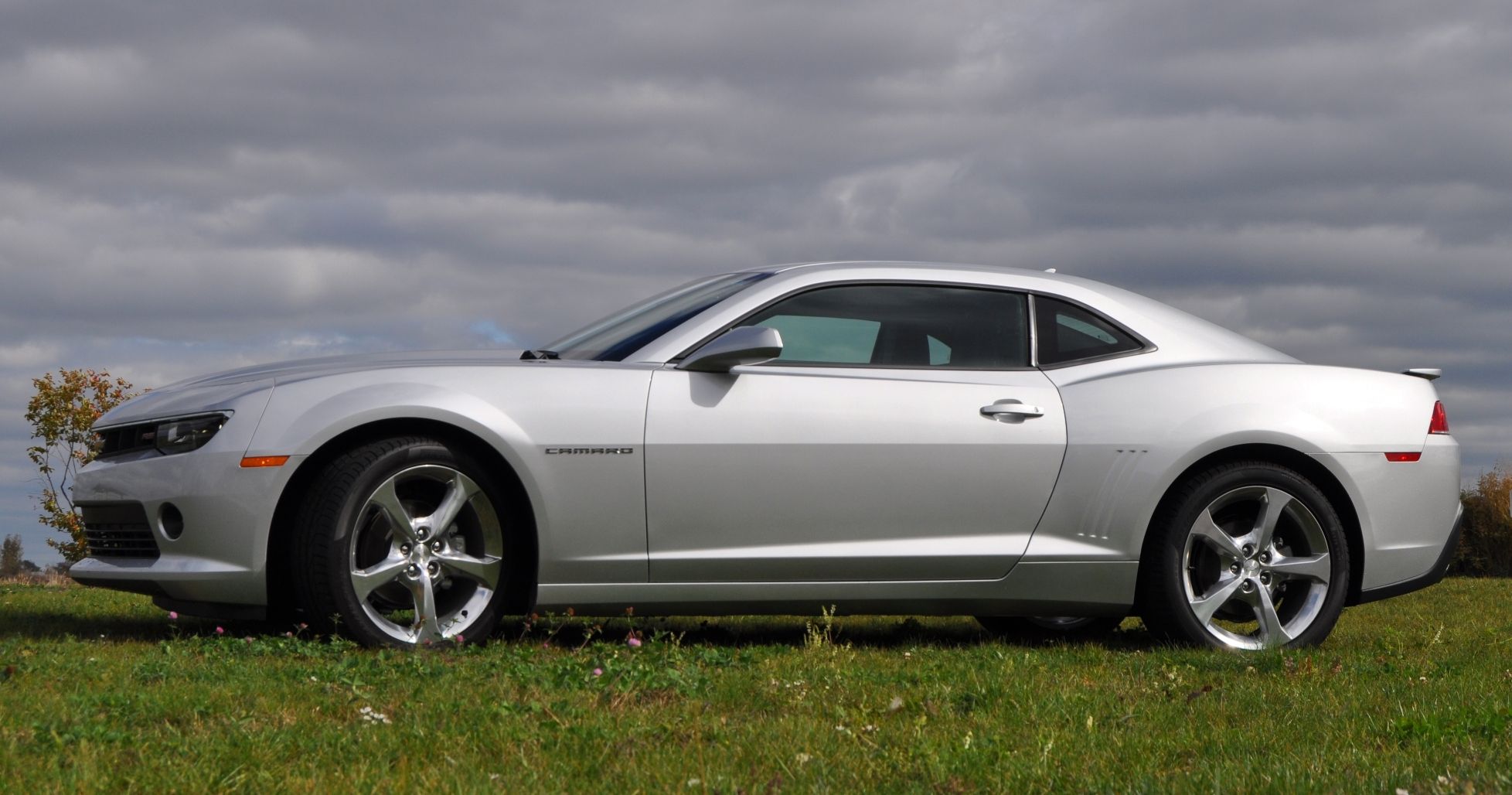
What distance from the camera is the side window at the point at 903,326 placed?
610 cm

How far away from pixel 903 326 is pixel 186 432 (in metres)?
3.02

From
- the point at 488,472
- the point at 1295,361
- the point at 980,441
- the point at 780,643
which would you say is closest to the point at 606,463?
the point at 488,472

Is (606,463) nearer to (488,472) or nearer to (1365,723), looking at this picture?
(488,472)

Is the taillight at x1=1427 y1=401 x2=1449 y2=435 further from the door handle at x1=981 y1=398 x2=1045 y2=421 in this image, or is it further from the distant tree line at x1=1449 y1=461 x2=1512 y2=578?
the distant tree line at x1=1449 y1=461 x2=1512 y2=578

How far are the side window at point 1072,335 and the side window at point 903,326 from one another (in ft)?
0.27

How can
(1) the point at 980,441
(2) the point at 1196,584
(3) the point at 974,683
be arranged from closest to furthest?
(3) the point at 974,683 → (1) the point at 980,441 → (2) the point at 1196,584

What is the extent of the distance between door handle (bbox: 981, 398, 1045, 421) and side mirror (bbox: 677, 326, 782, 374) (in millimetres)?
1027

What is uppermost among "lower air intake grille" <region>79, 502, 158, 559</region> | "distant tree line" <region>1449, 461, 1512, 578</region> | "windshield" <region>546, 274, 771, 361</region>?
"windshield" <region>546, 274, 771, 361</region>

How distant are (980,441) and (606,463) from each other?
157 centimetres

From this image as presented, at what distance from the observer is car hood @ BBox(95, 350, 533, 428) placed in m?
5.70

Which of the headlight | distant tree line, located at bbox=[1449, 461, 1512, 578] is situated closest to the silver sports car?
the headlight

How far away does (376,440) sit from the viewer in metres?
5.61

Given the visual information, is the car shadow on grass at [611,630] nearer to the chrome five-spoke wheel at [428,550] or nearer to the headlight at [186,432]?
the chrome five-spoke wheel at [428,550]

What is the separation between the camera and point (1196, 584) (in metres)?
6.54
